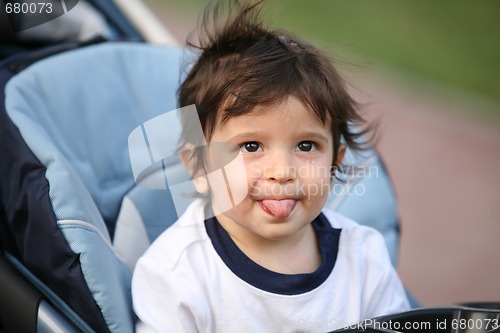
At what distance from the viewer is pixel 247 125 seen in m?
1.32

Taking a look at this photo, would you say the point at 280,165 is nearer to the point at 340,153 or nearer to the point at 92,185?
the point at 340,153

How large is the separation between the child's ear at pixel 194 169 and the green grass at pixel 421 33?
10.6 feet

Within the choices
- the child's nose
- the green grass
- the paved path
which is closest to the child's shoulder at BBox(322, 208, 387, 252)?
the child's nose

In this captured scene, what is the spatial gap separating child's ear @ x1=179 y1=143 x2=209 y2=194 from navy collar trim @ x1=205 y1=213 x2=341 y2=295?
0.07 metres

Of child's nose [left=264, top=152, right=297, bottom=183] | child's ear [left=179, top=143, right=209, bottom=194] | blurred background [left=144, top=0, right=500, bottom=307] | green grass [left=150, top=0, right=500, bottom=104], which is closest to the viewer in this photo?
child's nose [left=264, top=152, right=297, bottom=183]

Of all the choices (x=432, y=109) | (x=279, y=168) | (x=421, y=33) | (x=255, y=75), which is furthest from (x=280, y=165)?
(x=421, y=33)

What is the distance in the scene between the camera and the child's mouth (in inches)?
51.4

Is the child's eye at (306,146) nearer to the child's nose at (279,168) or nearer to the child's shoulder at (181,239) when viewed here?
the child's nose at (279,168)

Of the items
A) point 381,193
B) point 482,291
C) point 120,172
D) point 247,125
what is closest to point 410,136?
point 482,291

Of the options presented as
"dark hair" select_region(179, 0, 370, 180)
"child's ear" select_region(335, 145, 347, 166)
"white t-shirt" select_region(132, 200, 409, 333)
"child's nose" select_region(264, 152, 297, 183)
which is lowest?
"white t-shirt" select_region(132, 200, 409, 333)

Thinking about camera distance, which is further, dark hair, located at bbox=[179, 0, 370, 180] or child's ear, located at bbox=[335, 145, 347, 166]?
child's ear, located at bbox=[335, 145, 347, 166]

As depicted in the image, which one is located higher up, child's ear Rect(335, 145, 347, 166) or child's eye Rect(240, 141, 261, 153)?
child's ear Rect(335, 145, 347, 166)

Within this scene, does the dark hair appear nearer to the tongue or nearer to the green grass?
the tongue

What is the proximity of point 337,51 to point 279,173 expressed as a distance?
305 mm
